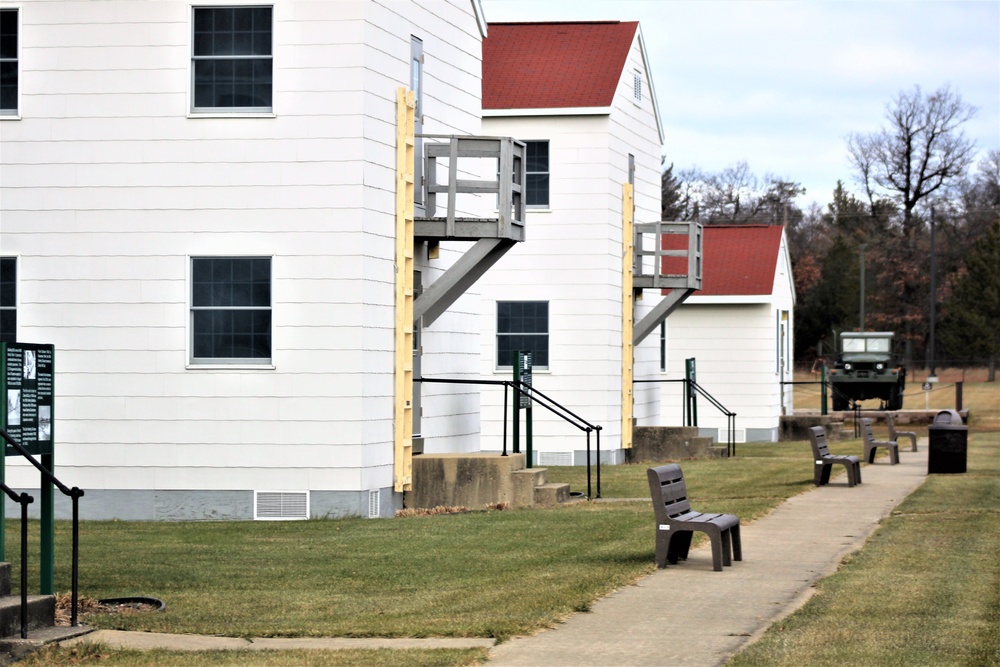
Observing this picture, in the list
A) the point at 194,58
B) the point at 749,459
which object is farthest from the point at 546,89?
the point at 194,58

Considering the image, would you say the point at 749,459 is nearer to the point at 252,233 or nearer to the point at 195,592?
the point at 252,233

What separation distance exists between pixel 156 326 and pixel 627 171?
46.2ft

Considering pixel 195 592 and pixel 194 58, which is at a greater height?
pixel 194 58

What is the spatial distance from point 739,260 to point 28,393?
1213 inches

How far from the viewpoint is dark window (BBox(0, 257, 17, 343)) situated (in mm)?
18156

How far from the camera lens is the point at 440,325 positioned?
20859 millimetres

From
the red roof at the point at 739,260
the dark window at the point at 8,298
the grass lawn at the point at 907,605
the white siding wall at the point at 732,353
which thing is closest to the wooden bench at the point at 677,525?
the grass lawn at the point at 907,605

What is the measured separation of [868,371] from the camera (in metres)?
49.3

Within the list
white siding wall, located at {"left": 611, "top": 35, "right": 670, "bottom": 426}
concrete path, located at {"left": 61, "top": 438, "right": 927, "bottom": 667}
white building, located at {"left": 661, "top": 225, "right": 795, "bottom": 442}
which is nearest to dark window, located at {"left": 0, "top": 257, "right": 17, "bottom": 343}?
concrete path, located at {"left": 61, "top": 438, "right": 927, "bottom": 667}

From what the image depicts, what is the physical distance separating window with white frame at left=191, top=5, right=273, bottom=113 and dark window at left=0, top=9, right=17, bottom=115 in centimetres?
224

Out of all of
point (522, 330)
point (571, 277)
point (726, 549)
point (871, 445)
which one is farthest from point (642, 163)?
point (726, 549)

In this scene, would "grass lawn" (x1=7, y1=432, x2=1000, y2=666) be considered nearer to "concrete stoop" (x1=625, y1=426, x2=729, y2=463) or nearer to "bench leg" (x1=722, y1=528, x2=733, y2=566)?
"bench leg" (x1=722, y1=528, x2=733, y2=566)

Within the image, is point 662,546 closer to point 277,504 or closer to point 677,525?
point 677,525

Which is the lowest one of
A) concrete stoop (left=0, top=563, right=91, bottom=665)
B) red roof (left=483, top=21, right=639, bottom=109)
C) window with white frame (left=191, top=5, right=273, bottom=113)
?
concrete stoop (left=0, top=563, right=91, bottom=665)
